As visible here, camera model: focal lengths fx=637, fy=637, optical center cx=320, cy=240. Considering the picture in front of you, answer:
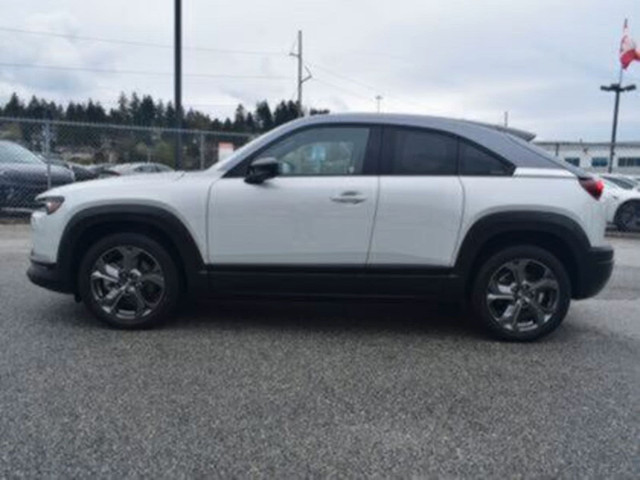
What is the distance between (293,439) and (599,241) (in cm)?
306

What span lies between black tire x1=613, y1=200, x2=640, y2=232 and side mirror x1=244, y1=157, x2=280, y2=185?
1200 centimetres

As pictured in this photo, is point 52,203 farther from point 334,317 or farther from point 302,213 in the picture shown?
point 334,317

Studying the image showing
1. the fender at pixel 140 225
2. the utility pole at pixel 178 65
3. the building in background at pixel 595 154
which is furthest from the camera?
the building in background at pixel 595 154

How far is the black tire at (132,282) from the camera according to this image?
490 cm

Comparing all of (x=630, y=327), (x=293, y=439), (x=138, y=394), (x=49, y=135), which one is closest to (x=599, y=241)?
(x=630, y=327)

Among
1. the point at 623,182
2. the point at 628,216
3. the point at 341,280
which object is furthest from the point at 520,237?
the point at 623,182

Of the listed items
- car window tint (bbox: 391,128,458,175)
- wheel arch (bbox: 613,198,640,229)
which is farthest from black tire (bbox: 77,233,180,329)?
wheel arch (bbox: 613,198,640,229)

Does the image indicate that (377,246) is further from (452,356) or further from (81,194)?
(81,194)

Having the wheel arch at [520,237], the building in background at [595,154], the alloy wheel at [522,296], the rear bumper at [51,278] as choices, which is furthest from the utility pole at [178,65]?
the alloy wheel at [522,296]

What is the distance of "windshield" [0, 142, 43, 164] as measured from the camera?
11961 mm

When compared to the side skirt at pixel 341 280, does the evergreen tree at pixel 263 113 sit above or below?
above

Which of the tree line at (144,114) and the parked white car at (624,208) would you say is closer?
the parked white car at (624,208)

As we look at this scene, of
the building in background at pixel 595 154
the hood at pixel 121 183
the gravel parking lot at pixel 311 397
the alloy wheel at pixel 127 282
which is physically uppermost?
the building in background at pixel 595 154

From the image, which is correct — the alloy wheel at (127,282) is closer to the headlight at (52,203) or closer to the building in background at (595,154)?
the headlight at (52,203)
